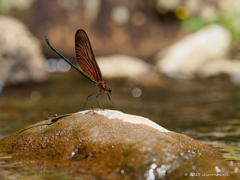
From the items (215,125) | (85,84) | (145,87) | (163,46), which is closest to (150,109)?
(215,125)

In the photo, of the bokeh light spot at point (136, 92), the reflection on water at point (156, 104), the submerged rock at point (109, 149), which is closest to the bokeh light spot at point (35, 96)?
the reflection on water at point (156, 104)

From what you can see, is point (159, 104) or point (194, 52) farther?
point (194, 52)

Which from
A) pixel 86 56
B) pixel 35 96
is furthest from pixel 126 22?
pixel 86 56

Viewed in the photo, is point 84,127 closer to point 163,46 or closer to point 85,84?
point 85,84

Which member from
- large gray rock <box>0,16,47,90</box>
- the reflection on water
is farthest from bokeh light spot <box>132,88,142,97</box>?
large gray rock <box>0,16,47,90</box>

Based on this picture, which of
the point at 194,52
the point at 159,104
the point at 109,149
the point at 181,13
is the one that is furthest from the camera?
the point at 181,13

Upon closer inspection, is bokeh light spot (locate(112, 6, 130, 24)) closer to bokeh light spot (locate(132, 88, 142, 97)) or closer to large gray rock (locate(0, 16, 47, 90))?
large gray rock (locate(0, 16, 47, 90))

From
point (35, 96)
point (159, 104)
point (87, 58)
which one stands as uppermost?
point (35, 96)

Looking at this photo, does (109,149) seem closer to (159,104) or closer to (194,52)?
(159,104)
